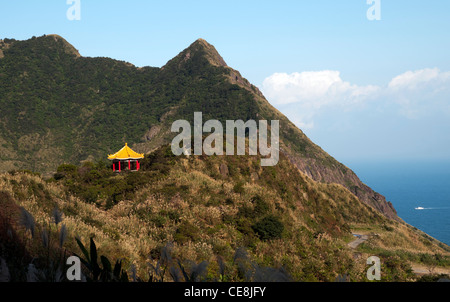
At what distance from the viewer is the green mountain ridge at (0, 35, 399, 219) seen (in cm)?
10138

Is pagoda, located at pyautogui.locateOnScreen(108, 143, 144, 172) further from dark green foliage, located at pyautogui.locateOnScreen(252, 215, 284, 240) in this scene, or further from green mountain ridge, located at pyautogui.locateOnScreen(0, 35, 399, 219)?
green mountain ridge, located at pyautogui.locateOnScreen(0, 35, 399, 219)

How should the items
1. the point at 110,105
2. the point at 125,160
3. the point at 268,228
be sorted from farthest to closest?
the point at 110,105
the point at 125,160
the point at 268,228

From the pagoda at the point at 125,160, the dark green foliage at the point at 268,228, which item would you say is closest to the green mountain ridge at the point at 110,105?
the pagoda at the point at 125,160

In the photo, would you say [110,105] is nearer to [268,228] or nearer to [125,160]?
[125,160]

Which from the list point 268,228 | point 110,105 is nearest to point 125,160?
point 268,228

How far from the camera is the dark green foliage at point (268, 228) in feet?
56.5

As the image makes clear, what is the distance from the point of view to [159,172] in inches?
950

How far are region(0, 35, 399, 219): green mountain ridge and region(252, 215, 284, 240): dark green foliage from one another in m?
73.4

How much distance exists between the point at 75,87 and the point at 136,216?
518ft

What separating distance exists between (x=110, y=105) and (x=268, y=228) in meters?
142

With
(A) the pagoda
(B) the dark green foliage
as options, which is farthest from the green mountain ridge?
(B) the dark green foliage

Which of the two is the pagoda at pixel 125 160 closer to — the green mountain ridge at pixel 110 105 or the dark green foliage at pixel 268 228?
the dark green foliage at pixel 268 228

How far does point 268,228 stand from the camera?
17453mm
